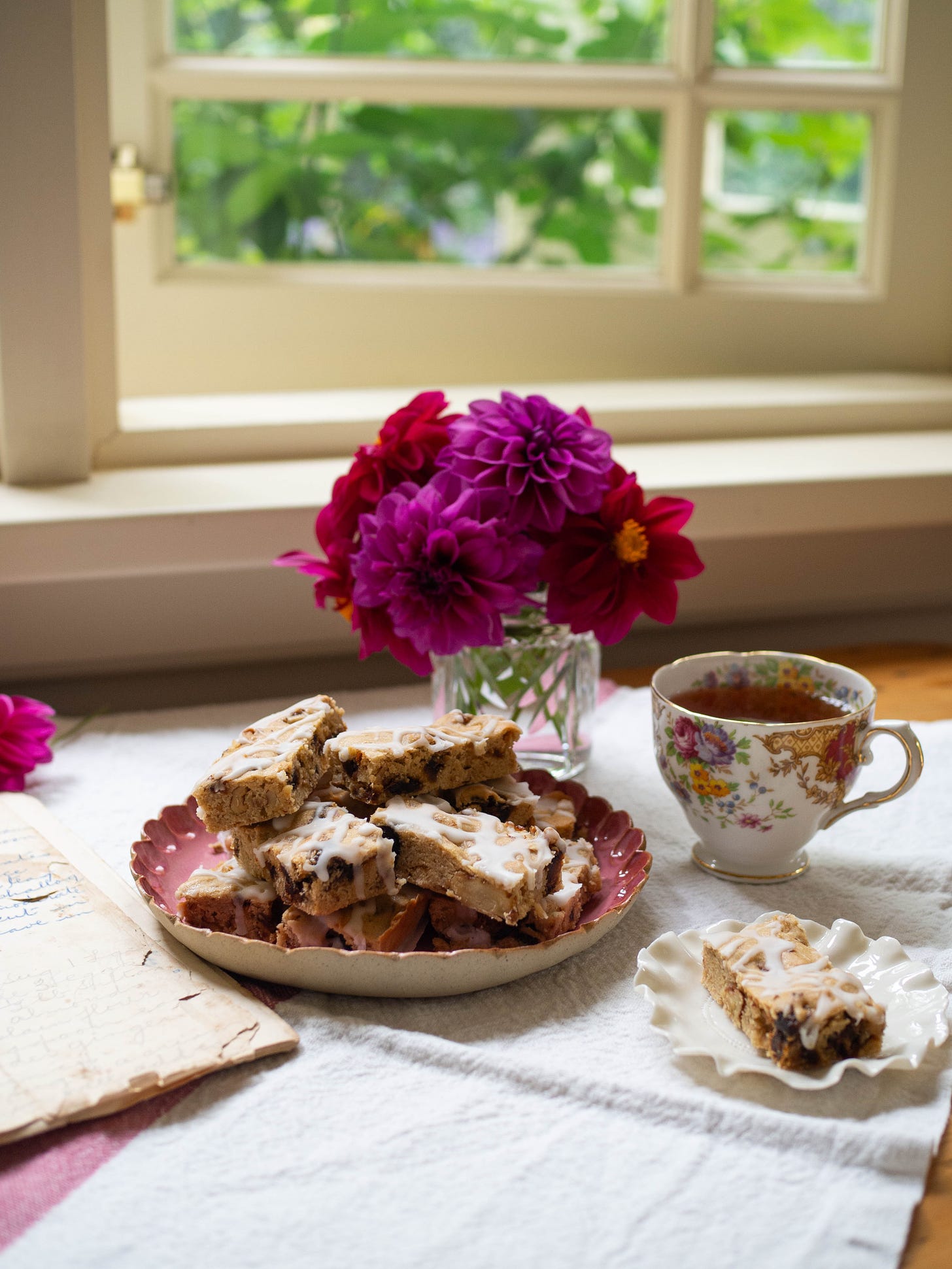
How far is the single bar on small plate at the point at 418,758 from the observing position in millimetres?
714

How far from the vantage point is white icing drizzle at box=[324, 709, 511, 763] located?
0.72 m

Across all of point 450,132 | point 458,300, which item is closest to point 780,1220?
point 458,300

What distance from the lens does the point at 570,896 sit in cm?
69

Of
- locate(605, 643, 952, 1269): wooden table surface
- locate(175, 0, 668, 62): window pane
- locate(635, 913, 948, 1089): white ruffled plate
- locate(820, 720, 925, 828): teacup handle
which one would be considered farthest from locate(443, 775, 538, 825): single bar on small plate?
locate(175, 0, 668, 62): window pane

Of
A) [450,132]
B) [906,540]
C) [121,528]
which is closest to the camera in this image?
[121,528]

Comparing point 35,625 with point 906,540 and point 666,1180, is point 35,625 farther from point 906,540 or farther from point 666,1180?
point 906,540

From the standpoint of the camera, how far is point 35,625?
112 centimetres

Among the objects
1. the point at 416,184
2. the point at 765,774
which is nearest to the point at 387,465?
the point at 765,774

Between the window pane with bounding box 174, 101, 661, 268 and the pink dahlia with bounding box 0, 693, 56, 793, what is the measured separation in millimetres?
697

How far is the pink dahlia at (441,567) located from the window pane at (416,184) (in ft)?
2.53

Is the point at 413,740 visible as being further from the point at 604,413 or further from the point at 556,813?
the point at 604,413

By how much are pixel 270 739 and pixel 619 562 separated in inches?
10.8

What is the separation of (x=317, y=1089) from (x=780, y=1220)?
22cm

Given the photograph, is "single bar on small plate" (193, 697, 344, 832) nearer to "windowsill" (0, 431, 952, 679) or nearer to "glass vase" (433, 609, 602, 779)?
"glass vase" (433, 609, 602, 779)
